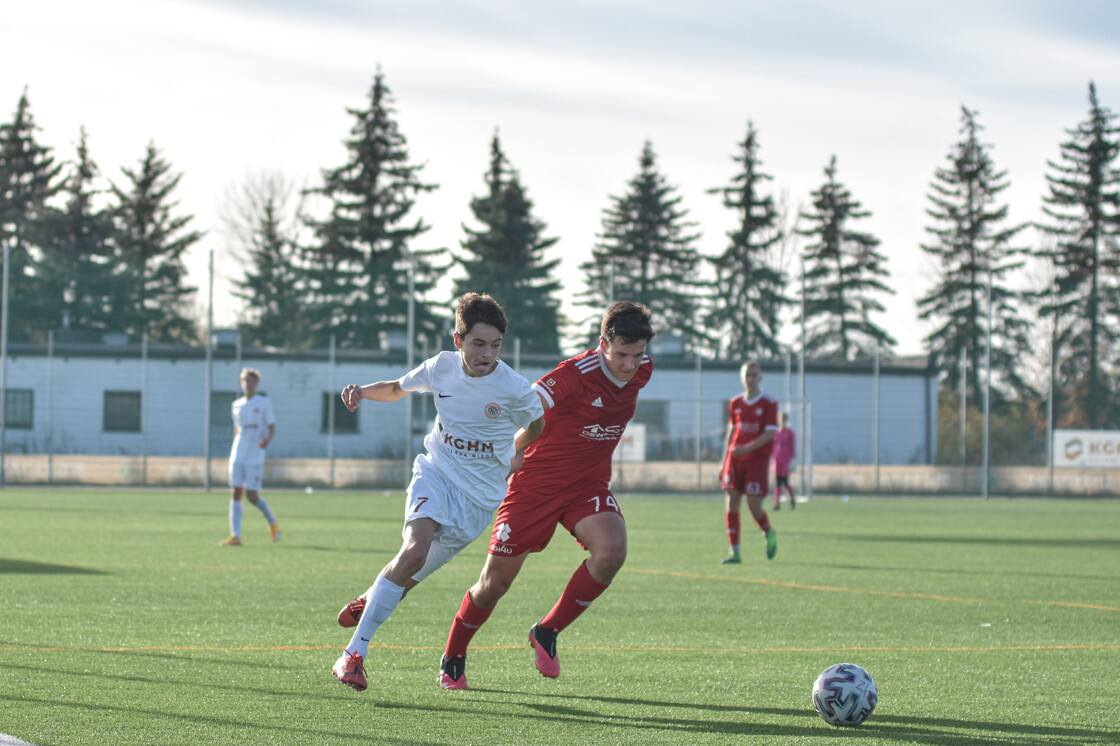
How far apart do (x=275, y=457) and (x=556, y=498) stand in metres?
25.3

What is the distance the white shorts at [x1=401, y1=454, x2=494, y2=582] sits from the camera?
19.2ft

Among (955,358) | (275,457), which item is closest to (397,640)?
(275,457)

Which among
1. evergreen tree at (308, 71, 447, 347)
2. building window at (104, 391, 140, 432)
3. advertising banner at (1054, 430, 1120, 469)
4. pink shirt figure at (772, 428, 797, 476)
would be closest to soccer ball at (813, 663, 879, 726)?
pink shirt figure at (772, 428, 797, 476)

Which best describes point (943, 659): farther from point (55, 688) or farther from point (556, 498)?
point (55, 688)

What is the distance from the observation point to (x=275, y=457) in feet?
100

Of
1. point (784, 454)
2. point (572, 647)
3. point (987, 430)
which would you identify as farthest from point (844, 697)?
point (987, 430)

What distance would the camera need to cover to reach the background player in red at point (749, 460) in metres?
13.2

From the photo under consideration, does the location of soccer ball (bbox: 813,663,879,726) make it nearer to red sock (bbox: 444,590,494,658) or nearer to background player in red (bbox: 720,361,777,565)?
red sock (bbox: 444,590,494,658)

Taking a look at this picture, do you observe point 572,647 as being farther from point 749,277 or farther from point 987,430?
point 749,277

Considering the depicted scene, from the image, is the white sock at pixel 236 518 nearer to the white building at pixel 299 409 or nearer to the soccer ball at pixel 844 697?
the soccer ball at pixel 844 697

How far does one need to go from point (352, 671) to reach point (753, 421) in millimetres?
8422

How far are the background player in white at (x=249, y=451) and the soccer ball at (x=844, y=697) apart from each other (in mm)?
10308

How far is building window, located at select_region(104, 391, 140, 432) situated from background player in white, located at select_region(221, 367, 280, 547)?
16.1m

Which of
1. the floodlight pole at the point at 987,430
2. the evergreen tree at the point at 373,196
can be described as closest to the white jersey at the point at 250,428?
the floodlight pole at the point at 987,430
